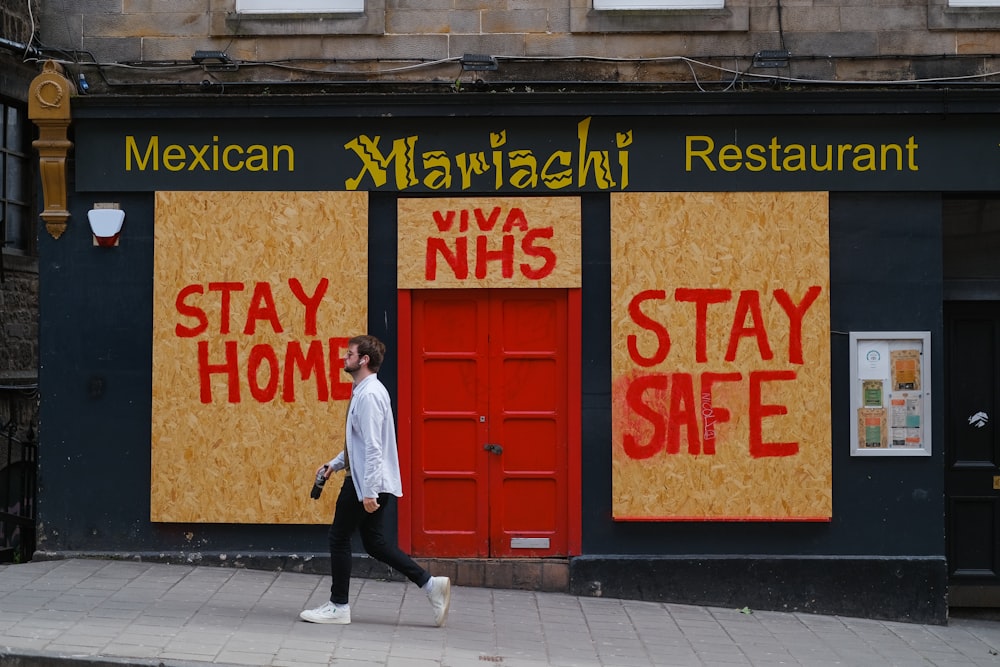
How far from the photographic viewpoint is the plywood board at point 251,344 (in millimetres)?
9297

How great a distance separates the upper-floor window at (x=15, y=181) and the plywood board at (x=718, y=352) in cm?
723

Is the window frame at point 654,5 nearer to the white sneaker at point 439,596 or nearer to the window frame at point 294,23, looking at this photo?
the window frame at point 294,23

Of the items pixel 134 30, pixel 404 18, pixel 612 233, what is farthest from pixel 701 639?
pixel 134 30

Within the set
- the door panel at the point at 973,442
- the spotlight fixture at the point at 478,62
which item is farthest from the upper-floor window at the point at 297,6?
the door panel at the point at 973,442

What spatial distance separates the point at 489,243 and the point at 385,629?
3296 millimetres

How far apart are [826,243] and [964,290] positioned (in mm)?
1362

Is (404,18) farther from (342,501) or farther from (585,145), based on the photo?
(342,501)

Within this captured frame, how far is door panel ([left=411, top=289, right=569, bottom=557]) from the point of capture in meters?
9.38

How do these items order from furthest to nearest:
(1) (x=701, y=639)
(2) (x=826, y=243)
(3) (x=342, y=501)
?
(2) (x=826, y=243)
(1) (x=701, y=639)
(3) (x=342, y=501)

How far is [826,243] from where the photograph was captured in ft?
30.3

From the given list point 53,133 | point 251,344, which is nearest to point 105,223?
point 53,133

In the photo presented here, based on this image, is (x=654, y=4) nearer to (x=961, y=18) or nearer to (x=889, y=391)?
(x=961, y=18)

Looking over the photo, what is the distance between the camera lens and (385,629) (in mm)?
7668

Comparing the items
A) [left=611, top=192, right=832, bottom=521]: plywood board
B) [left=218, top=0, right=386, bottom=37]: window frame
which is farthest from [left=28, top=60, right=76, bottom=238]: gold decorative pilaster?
[left=611, top=192, right=832, bottom=521]: plywood board
